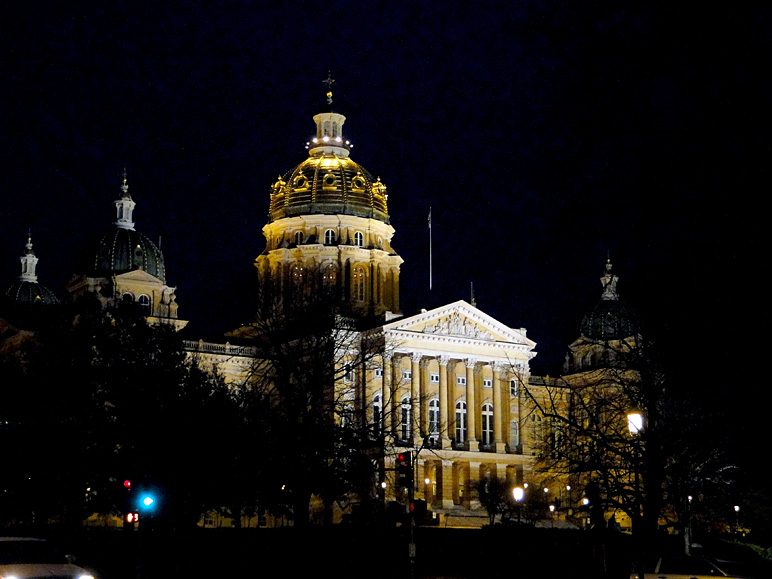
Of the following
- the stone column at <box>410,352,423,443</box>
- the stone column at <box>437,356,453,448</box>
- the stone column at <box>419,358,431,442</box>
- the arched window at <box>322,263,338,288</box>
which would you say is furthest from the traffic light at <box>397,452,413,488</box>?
the arched window at <box>322,263,338,288</box>

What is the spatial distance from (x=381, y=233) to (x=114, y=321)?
4357cm

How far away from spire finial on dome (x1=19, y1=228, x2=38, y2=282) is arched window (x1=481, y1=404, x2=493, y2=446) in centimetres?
4046

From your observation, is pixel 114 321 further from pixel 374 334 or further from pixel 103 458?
pixel 374 334

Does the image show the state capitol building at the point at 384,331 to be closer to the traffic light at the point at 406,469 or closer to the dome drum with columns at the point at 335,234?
the dome drum with columns at the point at 335,234

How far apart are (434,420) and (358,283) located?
16.1 m

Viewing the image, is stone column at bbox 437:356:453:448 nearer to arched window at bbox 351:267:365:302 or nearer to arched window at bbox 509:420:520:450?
arched window at bbox 509:420:520:450

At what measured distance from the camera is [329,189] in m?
110

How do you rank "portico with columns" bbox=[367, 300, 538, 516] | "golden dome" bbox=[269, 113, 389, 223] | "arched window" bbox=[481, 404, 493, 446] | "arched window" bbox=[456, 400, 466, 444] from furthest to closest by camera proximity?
"golden dome" bbox=[269, 113, 389, 223]
"arched window" bbox=[481, 404, 493, 446]
"arched window" bbox=[456, 400, 466, 444]
"portico with columns" bbox=[367, 300, 538, 516]

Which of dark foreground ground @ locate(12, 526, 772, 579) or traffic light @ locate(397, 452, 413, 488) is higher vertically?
traffic light @ locate(397, 452, 413, 488)

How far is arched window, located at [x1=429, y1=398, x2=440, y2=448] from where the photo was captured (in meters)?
94.6

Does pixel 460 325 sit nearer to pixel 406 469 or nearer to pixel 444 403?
pixel 444 403

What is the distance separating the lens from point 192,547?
1625 inches

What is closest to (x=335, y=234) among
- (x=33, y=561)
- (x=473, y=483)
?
(x=473, y=483)

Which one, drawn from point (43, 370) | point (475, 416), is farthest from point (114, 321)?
point (475, 416)
